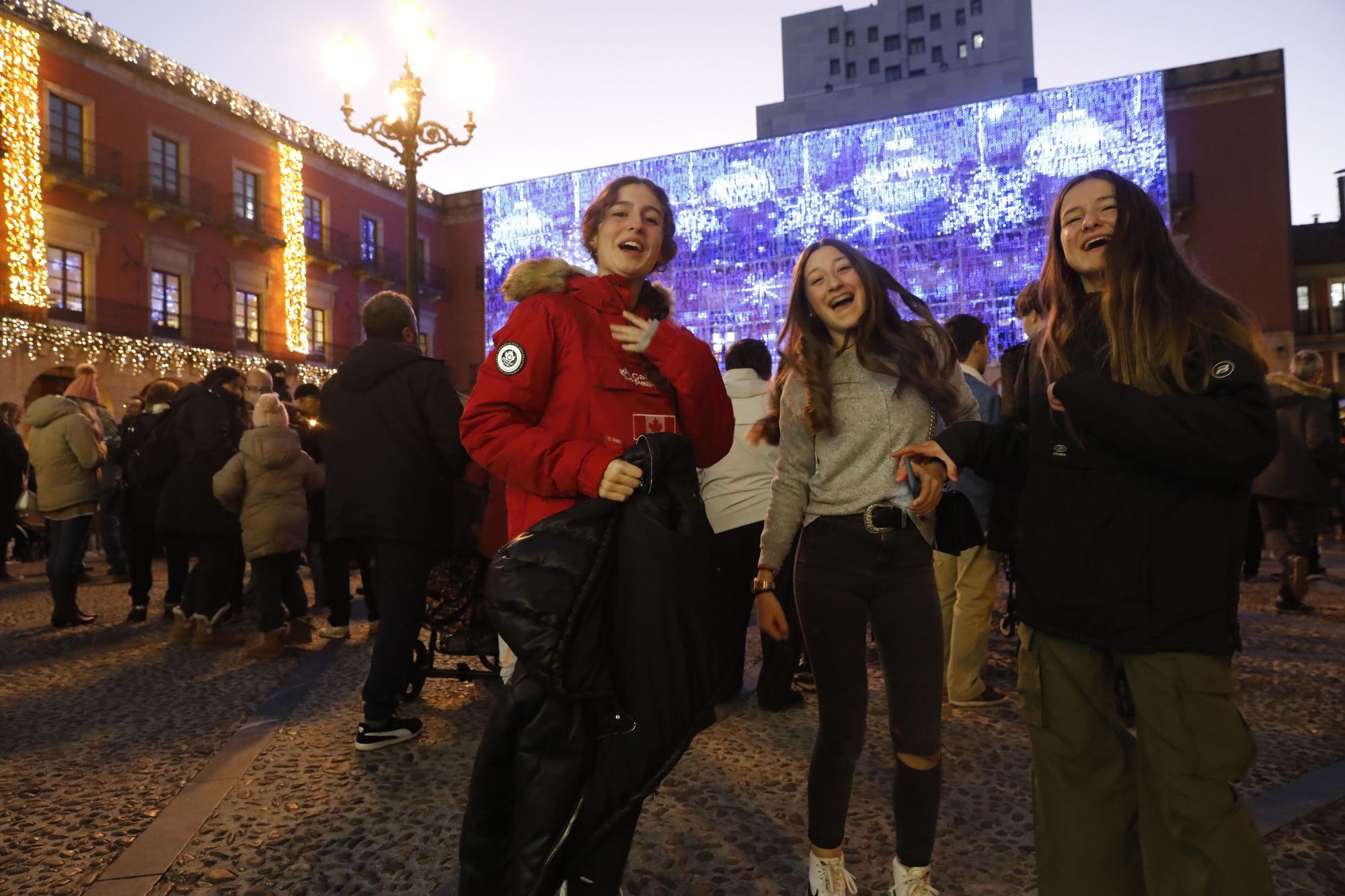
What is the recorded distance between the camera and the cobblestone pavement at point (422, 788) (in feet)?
7.85

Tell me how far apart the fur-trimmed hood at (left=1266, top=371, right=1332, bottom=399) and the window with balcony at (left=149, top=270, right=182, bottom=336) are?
844 inches

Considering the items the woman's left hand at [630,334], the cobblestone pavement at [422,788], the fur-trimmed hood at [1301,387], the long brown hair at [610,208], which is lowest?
the cobblestone pavement at [422,788]

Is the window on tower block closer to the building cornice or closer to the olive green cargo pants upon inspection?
the building cornice

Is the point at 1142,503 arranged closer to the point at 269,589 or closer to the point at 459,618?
the point at 459,618

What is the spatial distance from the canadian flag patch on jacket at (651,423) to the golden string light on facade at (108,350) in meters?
15.5

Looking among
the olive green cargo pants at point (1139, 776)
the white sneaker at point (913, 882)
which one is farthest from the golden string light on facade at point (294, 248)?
the olive green cargo pants at point (1139, 776)

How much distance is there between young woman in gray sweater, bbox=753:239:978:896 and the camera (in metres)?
2.09

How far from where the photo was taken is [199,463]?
5566mm

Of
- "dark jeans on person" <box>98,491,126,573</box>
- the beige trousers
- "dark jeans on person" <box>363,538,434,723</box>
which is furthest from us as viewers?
"dark jeans on person" <box>98,491,126,573</box>

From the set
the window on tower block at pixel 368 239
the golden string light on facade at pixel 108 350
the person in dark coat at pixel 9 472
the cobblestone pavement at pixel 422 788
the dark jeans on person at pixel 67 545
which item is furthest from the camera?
the window on tower block at pixel 368 239

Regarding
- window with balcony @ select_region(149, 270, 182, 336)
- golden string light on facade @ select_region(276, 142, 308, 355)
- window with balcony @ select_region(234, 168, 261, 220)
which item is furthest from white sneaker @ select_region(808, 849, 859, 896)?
golden string light on facade @ select_region(276, 142, 308, 355)

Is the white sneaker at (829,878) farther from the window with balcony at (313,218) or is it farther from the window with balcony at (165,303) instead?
the window with balcony at (313,218)

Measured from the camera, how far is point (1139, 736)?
166cm

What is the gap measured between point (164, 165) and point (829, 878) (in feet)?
78.6
